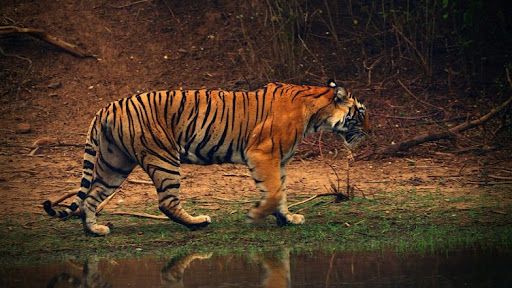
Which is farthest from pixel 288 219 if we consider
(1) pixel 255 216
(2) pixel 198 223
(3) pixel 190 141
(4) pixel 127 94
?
(4) pixel 127 94

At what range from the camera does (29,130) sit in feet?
42.4

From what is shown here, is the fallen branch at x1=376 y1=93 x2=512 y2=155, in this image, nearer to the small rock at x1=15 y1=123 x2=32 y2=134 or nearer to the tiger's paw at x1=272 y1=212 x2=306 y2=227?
the tiger's paw at x1=272 y1=212 x2=306 y2=227

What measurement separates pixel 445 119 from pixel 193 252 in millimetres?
4877

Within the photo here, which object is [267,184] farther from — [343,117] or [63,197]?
[63,197]

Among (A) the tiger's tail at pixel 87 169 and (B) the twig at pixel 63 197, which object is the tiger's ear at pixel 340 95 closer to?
(A) the tiger's tail at pixel 87 169

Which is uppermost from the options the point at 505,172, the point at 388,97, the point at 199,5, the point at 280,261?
the point at 199,5

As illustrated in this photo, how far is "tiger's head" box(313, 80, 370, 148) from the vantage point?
983 centimetres

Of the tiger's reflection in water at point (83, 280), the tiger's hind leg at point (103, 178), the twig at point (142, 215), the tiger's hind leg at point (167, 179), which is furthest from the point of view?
the twig at point (142, 215)

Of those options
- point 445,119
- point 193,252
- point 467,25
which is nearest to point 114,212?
point 193,252

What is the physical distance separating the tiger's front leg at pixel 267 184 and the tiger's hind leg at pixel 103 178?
3.44 ft

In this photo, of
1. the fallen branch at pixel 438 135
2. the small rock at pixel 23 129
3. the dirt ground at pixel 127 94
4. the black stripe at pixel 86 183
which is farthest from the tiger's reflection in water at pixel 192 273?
the small rock at pixel 23 129

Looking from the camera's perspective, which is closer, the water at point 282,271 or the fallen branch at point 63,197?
the water at point 282,271

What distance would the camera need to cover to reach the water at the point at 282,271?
7.54m

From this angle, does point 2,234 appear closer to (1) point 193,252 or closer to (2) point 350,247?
(1) point 193,252
